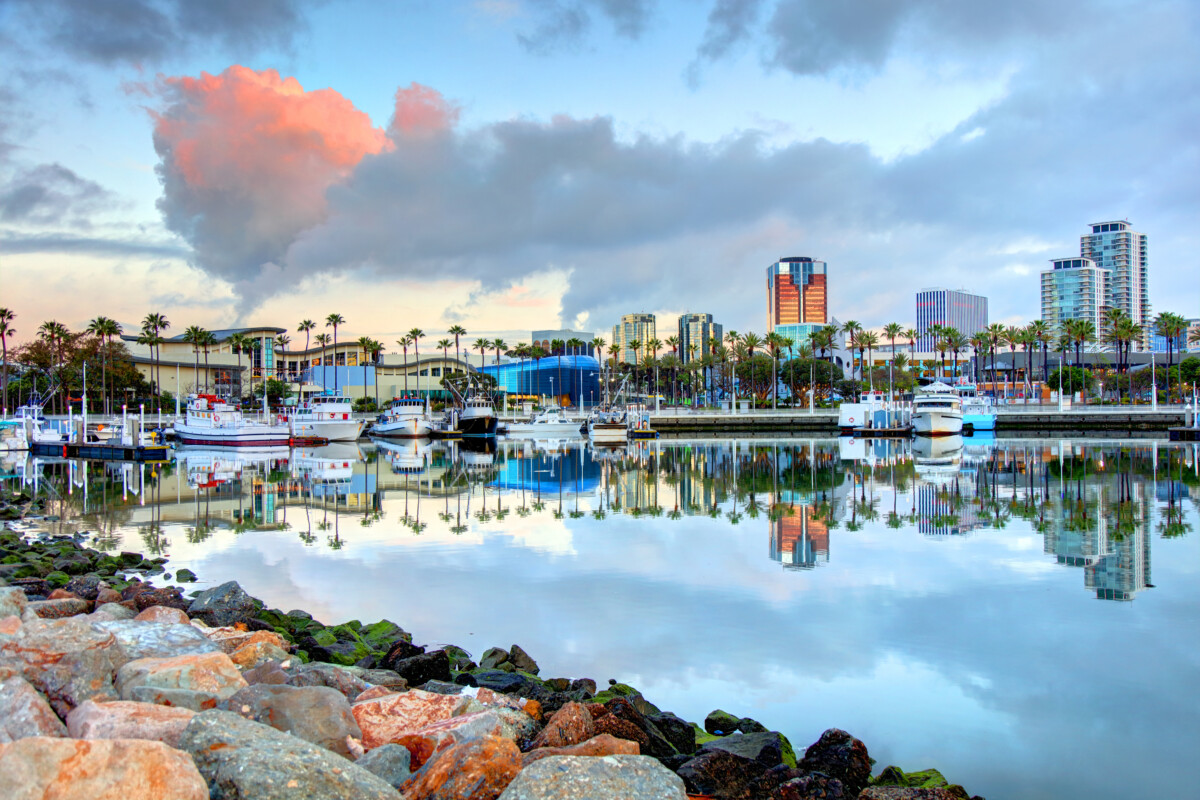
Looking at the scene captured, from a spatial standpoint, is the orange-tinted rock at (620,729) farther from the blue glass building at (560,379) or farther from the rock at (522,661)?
the blue glass building at (560,379)

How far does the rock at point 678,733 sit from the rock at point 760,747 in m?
0.12

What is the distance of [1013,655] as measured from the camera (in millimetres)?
11242

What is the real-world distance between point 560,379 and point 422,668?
503 feet

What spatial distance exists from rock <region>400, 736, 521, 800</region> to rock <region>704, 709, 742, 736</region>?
133 inches

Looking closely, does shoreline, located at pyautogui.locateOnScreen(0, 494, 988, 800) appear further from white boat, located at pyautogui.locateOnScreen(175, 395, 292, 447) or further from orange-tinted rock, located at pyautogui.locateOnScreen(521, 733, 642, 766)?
white boat, located at pyautogui.locateOnScreen(175, 395, 292, 447)

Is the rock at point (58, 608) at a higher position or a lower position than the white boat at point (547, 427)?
higher

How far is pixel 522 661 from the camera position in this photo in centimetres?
1058

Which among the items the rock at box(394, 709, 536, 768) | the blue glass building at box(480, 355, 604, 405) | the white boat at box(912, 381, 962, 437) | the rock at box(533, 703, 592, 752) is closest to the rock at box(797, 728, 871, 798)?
the rock at box(533, 703, 592, 752)

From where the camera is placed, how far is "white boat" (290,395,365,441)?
7275cm

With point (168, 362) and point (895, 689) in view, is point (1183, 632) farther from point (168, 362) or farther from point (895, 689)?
point (168, 362)

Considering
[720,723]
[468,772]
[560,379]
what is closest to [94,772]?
[468,772]

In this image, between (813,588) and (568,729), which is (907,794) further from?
(813,588)

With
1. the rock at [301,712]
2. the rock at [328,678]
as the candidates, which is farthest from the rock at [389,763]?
the rock at [328,678]

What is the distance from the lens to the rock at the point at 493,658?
408 inches
